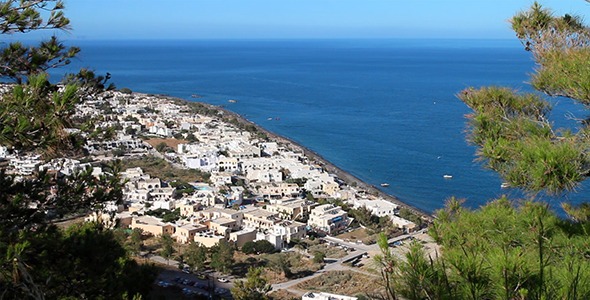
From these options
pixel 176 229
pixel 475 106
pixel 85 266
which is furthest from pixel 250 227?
pixel 475 106

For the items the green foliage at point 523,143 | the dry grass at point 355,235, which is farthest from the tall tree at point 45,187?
the dry grass at point 355,235

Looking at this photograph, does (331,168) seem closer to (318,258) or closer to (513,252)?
(318,258)

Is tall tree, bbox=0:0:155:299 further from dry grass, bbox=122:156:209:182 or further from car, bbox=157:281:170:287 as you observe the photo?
dry grass, bbox=122:156:209:182

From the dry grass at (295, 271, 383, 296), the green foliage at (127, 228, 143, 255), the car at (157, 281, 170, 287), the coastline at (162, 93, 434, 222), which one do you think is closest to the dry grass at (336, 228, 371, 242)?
the coastline at (162, 93, 434, 222)

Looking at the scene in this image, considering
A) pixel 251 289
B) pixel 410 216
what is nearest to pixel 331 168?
pixel 410 216

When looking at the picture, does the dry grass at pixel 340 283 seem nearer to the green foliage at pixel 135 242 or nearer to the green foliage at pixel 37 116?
the green foliage at pixel 135 242

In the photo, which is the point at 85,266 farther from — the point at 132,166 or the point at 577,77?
the point at 132,166
